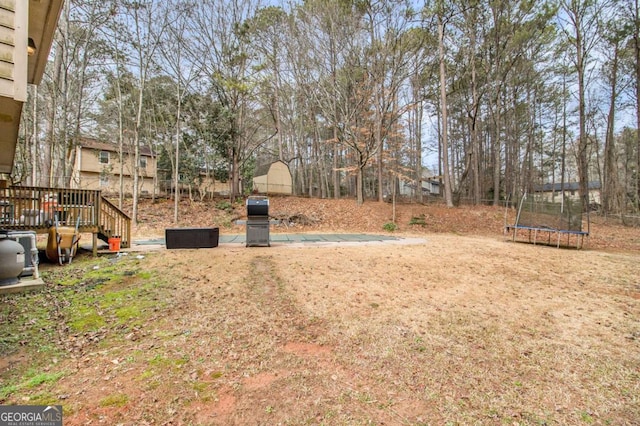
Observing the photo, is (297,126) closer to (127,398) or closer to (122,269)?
(122,269)

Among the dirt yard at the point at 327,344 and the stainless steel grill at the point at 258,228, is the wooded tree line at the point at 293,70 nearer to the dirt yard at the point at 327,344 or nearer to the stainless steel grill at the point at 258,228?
the stainless steel grill at the point at 258,228

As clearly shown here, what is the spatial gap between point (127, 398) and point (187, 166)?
16063 mm

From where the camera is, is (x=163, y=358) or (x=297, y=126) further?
(x=297, y=126)

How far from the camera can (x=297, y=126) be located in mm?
22125

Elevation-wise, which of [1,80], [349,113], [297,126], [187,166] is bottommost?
[1,80]

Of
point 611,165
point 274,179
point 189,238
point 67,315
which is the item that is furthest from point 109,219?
point 611,165

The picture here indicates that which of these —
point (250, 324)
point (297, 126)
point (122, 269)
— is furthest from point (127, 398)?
point (297, 126)

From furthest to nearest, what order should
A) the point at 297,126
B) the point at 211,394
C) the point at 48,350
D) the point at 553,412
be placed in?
the point at 297,126 → the point at 48,350 → the point at 211,394 → the point at 553,412

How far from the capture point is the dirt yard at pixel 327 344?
69.6 inches

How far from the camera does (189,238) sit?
6969 mm

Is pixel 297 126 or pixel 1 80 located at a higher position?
pixel 297 126

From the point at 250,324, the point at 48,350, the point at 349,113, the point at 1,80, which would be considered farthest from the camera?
the point at 349,113

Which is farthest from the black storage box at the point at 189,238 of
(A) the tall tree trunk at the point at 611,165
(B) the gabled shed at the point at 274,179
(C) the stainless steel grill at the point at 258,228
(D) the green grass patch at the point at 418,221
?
(A) the tall tree trunk at the point at 611,165

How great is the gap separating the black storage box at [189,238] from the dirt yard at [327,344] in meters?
1.61
